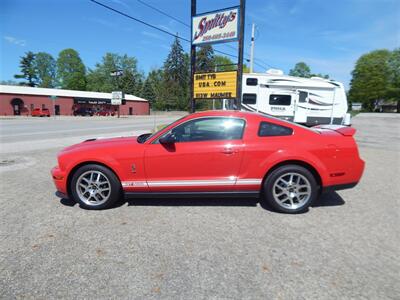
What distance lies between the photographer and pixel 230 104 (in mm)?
13430

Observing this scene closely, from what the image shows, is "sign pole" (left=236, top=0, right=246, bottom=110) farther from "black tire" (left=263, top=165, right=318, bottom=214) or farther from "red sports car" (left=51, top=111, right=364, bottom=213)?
"black tire" (left=263, top=165, right=318, bottom=214)

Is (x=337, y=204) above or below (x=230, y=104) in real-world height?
below

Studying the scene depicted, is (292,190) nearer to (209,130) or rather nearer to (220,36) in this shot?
(209,130)

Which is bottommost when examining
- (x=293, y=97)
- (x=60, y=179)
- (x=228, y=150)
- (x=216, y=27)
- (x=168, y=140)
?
(x=60, y=179)

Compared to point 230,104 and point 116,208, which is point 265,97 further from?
point 116,208

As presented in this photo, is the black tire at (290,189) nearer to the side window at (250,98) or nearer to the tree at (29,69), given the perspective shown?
the side window at (250,98)

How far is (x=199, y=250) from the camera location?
2.68 metres

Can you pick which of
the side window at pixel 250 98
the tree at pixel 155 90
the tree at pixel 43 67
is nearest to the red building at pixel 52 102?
the tree at pixel 155 90

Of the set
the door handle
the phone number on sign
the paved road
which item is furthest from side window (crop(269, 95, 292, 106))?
the door handle

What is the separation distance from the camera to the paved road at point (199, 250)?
6.90 feet

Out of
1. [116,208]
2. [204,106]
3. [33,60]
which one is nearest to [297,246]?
[116,208]

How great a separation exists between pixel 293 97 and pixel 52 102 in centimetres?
4308

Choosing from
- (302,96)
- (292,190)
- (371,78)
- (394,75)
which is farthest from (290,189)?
(394,75)

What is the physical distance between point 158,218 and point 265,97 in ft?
36.9
